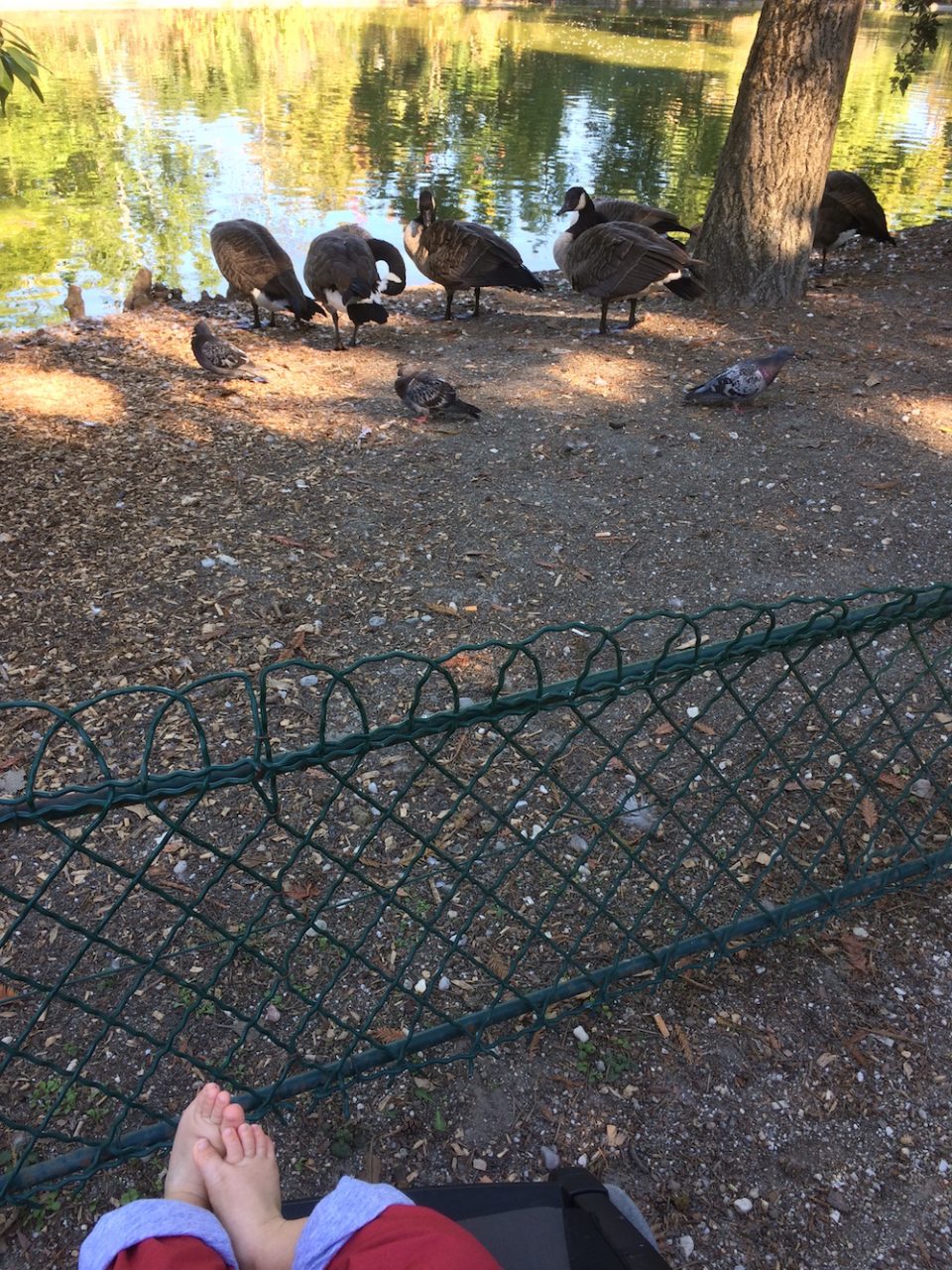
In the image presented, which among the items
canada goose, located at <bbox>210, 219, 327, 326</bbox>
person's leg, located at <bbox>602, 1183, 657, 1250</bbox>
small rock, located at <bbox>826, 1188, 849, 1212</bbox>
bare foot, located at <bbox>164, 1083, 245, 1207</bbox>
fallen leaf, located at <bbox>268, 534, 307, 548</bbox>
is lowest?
small rock, located at <bbox>826, 1188, 849, 1212</bbox>

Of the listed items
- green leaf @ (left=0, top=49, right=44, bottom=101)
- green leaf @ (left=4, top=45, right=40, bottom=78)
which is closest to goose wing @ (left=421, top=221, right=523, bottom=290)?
green leaf @ (left=4, top=45, right=40, bottom=78)

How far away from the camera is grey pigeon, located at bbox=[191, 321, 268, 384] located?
6219 millimetres

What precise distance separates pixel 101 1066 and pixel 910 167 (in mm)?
17391

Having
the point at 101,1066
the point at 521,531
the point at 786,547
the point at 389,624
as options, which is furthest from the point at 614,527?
the point at 101,1066

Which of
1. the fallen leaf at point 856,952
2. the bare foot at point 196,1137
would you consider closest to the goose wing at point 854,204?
the fallen leaf at point 856,952

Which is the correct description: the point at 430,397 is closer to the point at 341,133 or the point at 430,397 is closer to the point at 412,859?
the point at 412,859

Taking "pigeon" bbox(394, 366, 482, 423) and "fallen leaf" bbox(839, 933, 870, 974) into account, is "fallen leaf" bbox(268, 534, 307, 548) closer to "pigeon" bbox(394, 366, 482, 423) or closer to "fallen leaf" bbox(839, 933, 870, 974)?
"pigeon" bbox(394, 366, 482, 423)

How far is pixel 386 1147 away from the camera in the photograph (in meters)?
2.14

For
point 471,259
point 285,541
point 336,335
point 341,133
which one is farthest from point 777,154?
point 341,133

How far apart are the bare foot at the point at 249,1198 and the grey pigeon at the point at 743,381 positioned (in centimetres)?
519

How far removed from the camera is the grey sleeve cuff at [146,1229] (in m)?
1.42

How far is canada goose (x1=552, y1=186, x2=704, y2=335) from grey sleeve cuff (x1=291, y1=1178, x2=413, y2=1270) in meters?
6.50

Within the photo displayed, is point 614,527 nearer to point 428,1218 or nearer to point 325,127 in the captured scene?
point 428,1218

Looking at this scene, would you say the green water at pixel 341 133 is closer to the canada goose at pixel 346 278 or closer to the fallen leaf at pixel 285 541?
the canada goose at pixel 346 278
